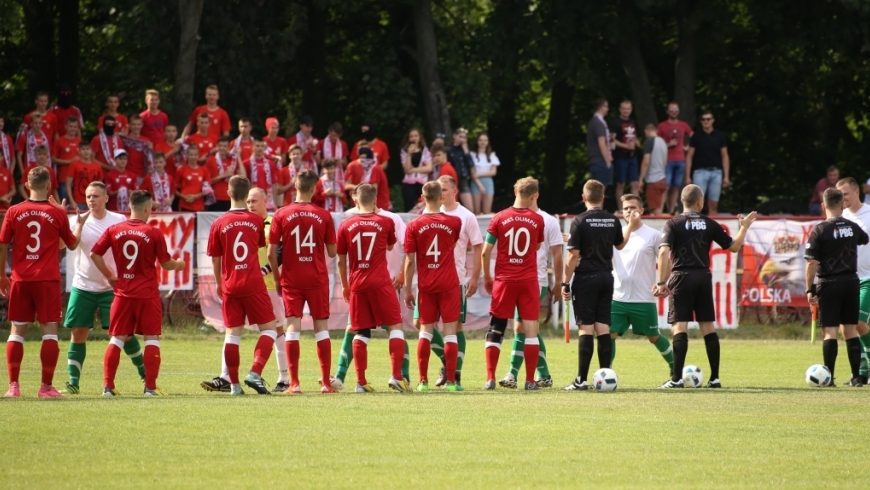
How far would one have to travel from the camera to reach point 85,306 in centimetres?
1373

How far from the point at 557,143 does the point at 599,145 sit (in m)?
9.68

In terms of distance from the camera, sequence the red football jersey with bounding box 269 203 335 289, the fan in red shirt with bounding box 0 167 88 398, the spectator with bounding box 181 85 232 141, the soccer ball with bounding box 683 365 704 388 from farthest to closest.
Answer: the spectator with bounding box 181 85 232 141 → the soccer ball with bounding box 683 365 704 388 → the red football jersey with bounding box 269 203 335 289 → the fan in red shirt with bounding box 0 167 88 398

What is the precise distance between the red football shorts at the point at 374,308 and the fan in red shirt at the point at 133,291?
202 cm

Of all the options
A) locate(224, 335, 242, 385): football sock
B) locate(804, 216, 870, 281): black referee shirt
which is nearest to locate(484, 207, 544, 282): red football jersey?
locate(224, 335, 242, 385): football sock

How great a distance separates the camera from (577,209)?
31000 mm

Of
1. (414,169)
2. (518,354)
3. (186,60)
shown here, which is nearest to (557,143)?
(414,169)

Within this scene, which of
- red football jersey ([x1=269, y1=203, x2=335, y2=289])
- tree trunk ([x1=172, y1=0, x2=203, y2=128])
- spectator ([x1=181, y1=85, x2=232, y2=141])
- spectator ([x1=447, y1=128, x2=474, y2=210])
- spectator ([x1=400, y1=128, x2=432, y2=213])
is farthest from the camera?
tree trunk ([x1=172, y1=0, x2=203, y2=128])

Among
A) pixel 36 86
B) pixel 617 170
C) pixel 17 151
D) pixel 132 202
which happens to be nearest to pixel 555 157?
pixel 617 170

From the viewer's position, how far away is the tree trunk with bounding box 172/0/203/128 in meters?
25.2

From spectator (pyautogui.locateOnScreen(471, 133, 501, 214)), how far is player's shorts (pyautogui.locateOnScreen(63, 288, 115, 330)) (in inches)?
449

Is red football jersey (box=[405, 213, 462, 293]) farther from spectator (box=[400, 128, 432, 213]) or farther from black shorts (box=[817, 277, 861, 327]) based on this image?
spectator (box=[400, 128, 432, 213])

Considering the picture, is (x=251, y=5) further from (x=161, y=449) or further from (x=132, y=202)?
(x=161, y=449)

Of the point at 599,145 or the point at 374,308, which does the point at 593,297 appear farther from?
the point at 599,145

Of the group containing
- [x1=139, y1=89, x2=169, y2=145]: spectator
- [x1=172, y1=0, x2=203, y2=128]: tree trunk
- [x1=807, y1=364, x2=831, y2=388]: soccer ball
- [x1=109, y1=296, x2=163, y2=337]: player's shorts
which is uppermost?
[x1=172, y1=0, x2=203, y2=128]: tree trunk
